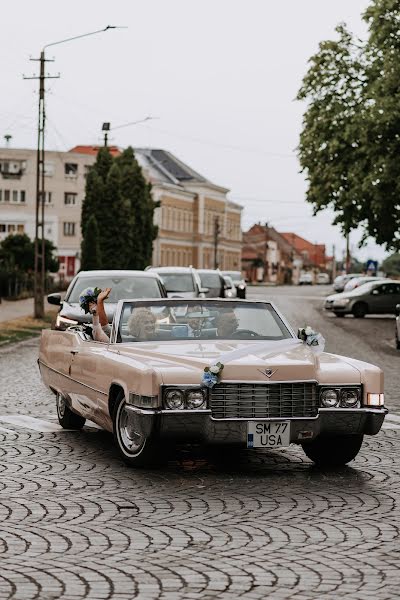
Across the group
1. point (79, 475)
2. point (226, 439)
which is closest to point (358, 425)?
point (226, 439)

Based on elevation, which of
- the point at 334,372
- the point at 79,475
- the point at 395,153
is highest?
the point at 395,153

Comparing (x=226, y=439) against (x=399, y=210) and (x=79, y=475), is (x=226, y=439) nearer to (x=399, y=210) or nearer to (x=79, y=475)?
(x=79, y=475)

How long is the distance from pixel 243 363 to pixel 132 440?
1170mm

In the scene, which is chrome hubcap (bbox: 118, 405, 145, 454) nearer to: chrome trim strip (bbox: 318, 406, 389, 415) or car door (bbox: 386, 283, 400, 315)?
chrome trim strip (bbox: 318, 406, 389, 415)

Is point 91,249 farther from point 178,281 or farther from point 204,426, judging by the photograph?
point 204,426

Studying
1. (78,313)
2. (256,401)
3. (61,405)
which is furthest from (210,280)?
(256,401)

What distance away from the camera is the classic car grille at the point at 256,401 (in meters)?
9.65

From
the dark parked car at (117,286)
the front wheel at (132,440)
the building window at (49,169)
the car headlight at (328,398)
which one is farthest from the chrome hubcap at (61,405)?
the building window at (49,169)

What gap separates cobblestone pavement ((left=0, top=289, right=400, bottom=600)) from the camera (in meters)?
6.45

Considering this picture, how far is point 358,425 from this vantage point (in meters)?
9.94

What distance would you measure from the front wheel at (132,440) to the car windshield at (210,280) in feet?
125

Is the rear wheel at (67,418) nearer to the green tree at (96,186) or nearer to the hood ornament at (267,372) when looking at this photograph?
the hood ornament at (267,372)

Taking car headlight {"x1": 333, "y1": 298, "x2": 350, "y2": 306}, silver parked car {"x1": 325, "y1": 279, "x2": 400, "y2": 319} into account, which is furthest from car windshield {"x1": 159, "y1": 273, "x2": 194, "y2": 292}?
silver parked car {"x1": 325, "y1": 279, "x2": 400, "y2": 319}

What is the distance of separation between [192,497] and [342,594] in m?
2.86
